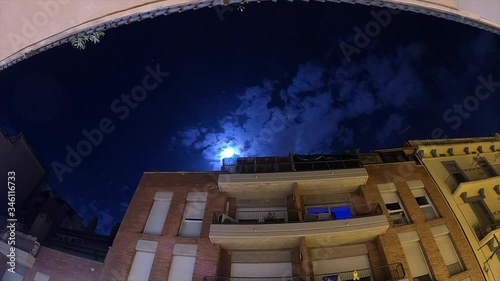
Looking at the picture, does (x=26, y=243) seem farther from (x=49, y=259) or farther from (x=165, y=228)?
(x=165, y=228)

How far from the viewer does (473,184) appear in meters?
16.0

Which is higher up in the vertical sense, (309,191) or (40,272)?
(309,191)

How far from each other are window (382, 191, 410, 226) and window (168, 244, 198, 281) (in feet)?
35.4

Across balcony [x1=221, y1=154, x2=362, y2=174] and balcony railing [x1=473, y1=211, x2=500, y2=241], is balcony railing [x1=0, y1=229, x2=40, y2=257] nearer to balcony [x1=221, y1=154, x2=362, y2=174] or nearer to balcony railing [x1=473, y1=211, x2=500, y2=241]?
balcony [x1=221, y1=154, x2=362, y2=174]

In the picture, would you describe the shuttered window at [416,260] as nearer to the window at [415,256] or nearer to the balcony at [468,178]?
the window at [415,256]

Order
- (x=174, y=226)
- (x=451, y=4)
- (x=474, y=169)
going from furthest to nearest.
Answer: (x=474, y=169) → (x=174, y=226) → (x=451, y=4)

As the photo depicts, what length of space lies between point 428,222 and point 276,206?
8.19 m

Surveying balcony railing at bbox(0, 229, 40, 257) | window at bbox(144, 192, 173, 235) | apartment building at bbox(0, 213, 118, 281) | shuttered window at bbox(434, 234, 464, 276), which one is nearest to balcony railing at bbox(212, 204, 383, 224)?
window at bbox(144, 192, 173, 235)

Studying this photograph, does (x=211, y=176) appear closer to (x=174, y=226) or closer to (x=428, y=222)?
(x=174, y=226)

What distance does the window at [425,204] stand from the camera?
15.1m

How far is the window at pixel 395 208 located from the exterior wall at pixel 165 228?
934 centimetres

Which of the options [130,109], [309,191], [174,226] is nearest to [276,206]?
[309,191]

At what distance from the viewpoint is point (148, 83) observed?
20906 mm

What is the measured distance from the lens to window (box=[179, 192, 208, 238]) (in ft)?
46.1
